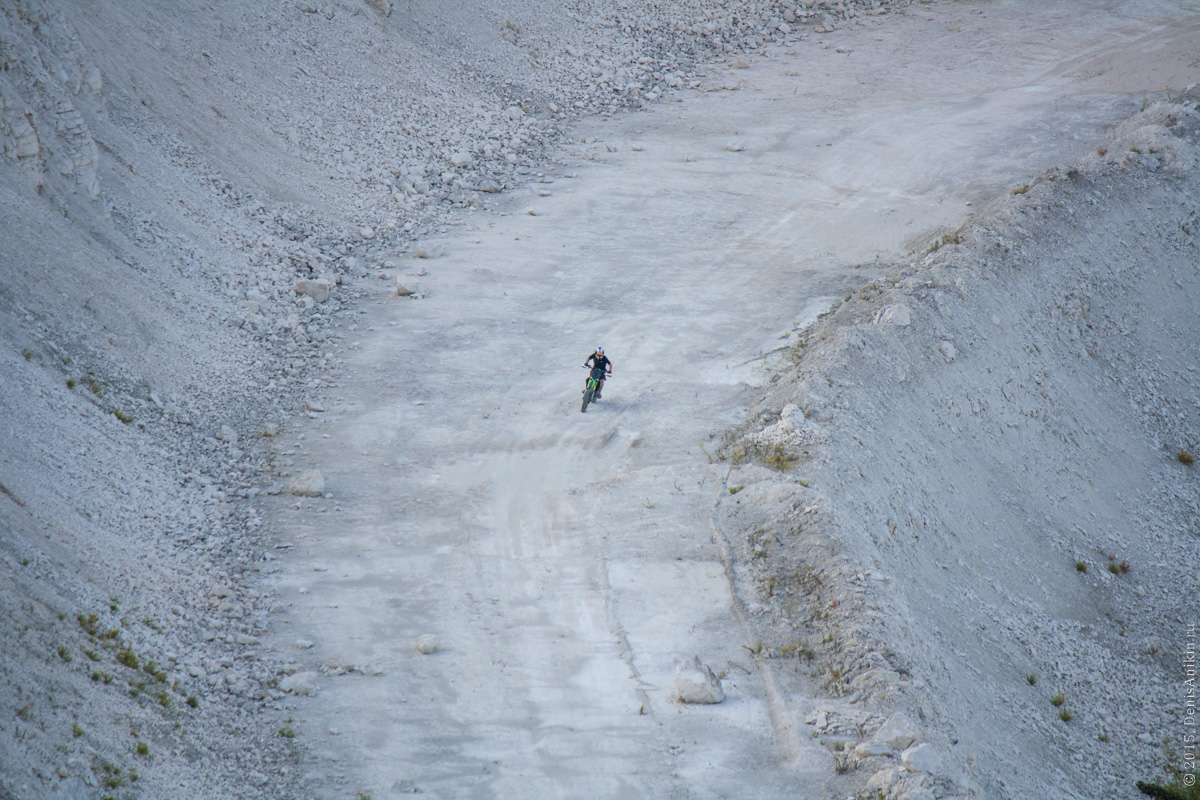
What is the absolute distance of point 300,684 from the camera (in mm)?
11141

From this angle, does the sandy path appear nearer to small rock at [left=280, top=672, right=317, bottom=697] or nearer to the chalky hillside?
the chalky hillside

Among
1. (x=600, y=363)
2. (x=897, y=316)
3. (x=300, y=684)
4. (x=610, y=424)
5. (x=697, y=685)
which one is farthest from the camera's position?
(x=897, y=316)

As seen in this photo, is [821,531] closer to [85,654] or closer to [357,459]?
[357,459]

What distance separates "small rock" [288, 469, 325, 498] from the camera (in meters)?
15.0

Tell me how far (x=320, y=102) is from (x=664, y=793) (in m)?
23.4

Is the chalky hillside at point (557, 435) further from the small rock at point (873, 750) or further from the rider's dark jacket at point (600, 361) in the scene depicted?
the rider's dark jacket at point (600, 361)

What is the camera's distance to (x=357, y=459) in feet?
53.2

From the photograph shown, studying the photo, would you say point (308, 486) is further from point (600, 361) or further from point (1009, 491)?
point (1009, 491)

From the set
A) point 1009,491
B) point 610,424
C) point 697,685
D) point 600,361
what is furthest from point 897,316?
point 697,685

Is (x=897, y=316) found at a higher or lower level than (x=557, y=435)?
higher

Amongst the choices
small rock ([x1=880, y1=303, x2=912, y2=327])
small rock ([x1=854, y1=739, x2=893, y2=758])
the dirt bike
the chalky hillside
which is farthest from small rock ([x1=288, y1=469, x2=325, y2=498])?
small rock ([x1=880, y1=303, x2=912, y2=327])

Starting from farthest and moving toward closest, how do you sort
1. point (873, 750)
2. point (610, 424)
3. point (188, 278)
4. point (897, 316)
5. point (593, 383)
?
point (188, 278) → point (897, 316) → point (593, 383) → point (610, 424) → point (873, 750)

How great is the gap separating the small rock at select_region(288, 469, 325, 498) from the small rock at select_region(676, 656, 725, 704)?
285 inches

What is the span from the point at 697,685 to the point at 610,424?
6.98 meters
